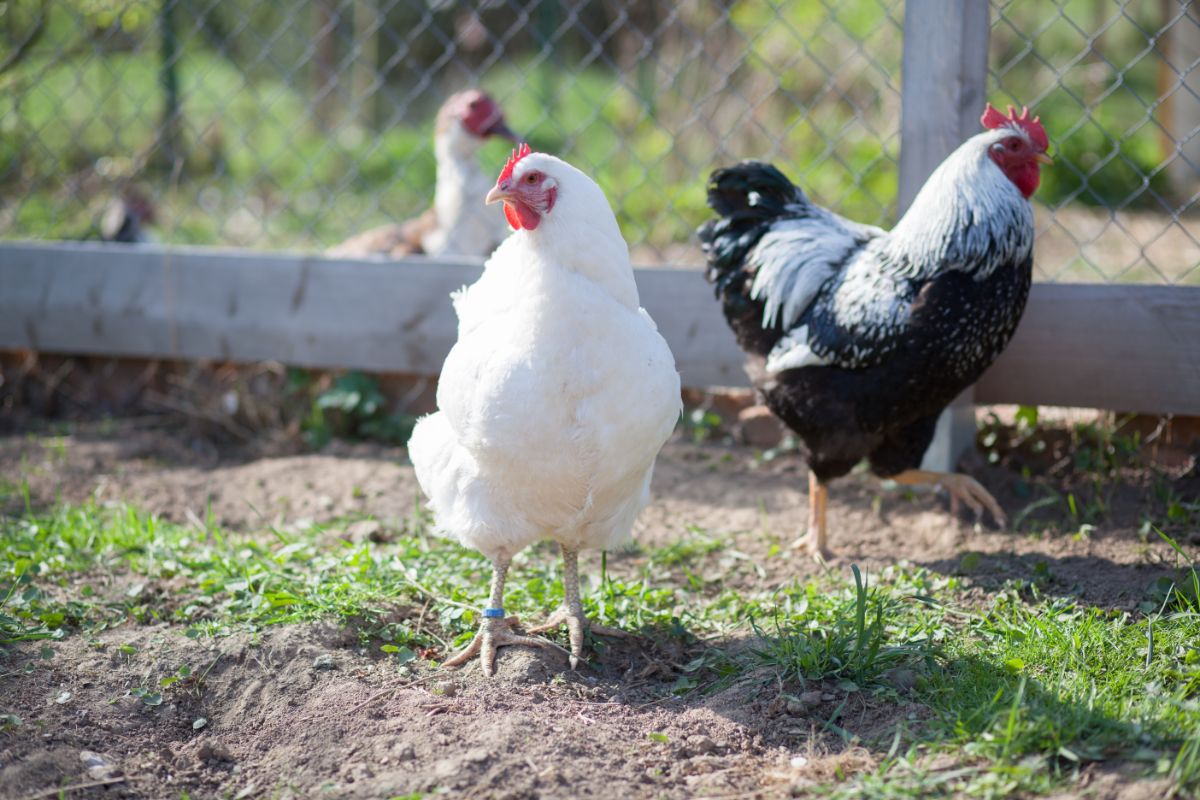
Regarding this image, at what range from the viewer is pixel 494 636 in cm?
276

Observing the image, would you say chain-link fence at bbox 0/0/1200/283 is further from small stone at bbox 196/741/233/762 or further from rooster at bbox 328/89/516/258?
small stone at bbox 196/741/233/762

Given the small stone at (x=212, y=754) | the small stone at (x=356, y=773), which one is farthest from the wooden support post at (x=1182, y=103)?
the small stone at (x=212, y=754)

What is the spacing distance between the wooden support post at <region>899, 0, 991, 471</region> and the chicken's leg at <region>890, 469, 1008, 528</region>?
3.17 ft

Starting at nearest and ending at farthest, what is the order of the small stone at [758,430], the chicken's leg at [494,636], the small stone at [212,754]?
the small stone at [212,754]
the chicken's leg at [494,636]
the small stone at [758,430]

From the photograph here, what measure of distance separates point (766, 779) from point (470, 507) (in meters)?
1.01

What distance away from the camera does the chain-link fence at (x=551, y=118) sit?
5.28 metres

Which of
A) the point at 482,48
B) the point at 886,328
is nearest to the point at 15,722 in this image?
the point at 886,328

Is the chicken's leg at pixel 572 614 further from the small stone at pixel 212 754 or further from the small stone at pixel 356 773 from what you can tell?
the small stone at pixel 212 754

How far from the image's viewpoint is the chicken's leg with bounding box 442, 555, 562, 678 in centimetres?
272

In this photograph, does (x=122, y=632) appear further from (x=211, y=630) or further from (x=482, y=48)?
(x=482, y=48)

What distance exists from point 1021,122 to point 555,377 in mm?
1885

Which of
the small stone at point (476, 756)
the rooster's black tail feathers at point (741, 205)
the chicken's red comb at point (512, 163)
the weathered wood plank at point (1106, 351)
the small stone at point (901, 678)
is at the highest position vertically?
the chicken's red comb at point (512, 163)

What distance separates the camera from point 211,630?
2.78m

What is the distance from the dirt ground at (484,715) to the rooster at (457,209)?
7.42ft
